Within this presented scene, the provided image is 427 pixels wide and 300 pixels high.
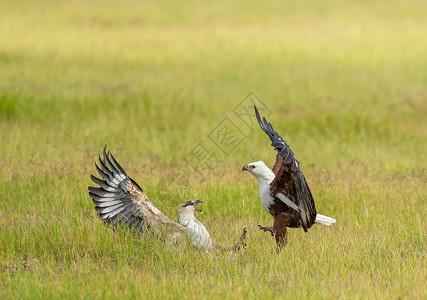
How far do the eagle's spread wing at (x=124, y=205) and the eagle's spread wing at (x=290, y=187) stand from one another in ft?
2.98

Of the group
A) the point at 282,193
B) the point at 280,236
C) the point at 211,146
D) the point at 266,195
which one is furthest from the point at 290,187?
the point at 211,146

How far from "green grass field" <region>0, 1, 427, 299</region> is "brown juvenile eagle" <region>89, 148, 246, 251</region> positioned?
13 cm

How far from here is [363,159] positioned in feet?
31.4

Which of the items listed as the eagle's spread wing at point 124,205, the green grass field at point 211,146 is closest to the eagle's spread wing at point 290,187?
the green grass field at point 211,146

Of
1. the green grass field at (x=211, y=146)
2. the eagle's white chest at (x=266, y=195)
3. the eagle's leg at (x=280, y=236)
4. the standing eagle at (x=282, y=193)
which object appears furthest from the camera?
the eagle's leg at (x=280, y=236)

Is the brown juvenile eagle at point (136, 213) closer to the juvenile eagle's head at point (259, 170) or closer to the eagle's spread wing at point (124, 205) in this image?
the eagle's spread wing at point (124, 205)

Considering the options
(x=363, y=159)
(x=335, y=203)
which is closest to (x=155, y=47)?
(x=363, y=159)

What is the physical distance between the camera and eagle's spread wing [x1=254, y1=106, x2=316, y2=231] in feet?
16.8

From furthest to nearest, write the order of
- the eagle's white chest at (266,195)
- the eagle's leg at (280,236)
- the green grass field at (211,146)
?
the eagle's leg at (280,236), the eagle's white chest at (266,195), the green grass field at (211,146)

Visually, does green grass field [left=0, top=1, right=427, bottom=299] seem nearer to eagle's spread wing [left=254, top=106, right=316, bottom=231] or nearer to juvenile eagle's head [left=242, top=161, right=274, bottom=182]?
eagle's spread wing [left=254, top=106, right=316, bottom=231]

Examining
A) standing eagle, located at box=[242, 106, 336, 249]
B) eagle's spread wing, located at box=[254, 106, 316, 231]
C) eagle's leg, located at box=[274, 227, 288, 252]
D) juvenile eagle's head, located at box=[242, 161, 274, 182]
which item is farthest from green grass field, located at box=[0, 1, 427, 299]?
juvenile eagle's head, located at box=[242, 161, 274, 182]

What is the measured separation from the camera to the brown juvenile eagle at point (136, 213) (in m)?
5.48

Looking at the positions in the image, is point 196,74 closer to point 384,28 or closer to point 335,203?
point 335,203

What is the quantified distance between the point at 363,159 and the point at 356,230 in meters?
3.28
